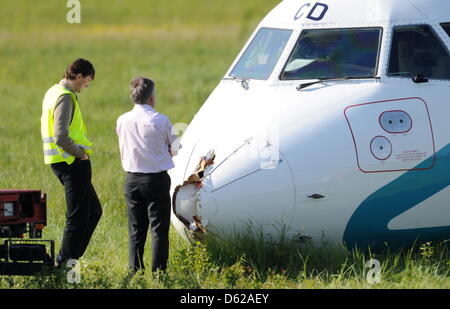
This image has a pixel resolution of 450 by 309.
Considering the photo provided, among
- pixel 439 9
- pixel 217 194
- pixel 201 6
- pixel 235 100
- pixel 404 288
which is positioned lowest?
pixel 404 288

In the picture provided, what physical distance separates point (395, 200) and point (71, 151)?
348 centimetres

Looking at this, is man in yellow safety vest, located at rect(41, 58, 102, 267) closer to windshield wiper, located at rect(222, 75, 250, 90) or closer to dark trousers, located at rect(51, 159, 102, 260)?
dark trousers, located at rect(51, 159, 102, 260)

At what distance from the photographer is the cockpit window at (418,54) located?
10727 millimetres

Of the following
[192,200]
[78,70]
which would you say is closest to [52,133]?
[78,70]

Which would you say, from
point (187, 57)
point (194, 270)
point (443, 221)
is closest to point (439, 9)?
point (443, 221)

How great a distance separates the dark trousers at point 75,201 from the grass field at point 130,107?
0.39 metres

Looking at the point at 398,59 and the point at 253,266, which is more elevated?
the point at 398,59

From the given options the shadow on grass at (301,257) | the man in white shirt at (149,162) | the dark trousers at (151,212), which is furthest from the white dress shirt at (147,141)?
the shadow on grass at (301,257)

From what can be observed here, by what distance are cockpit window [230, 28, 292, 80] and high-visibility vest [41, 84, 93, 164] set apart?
82.1 inches

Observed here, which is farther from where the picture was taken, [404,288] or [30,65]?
[30,65]

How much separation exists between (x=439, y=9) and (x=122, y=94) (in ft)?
58.3

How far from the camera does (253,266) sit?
1037cm

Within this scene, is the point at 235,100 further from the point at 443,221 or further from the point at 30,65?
the point at 30,65

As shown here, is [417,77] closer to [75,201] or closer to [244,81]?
[244,81]
